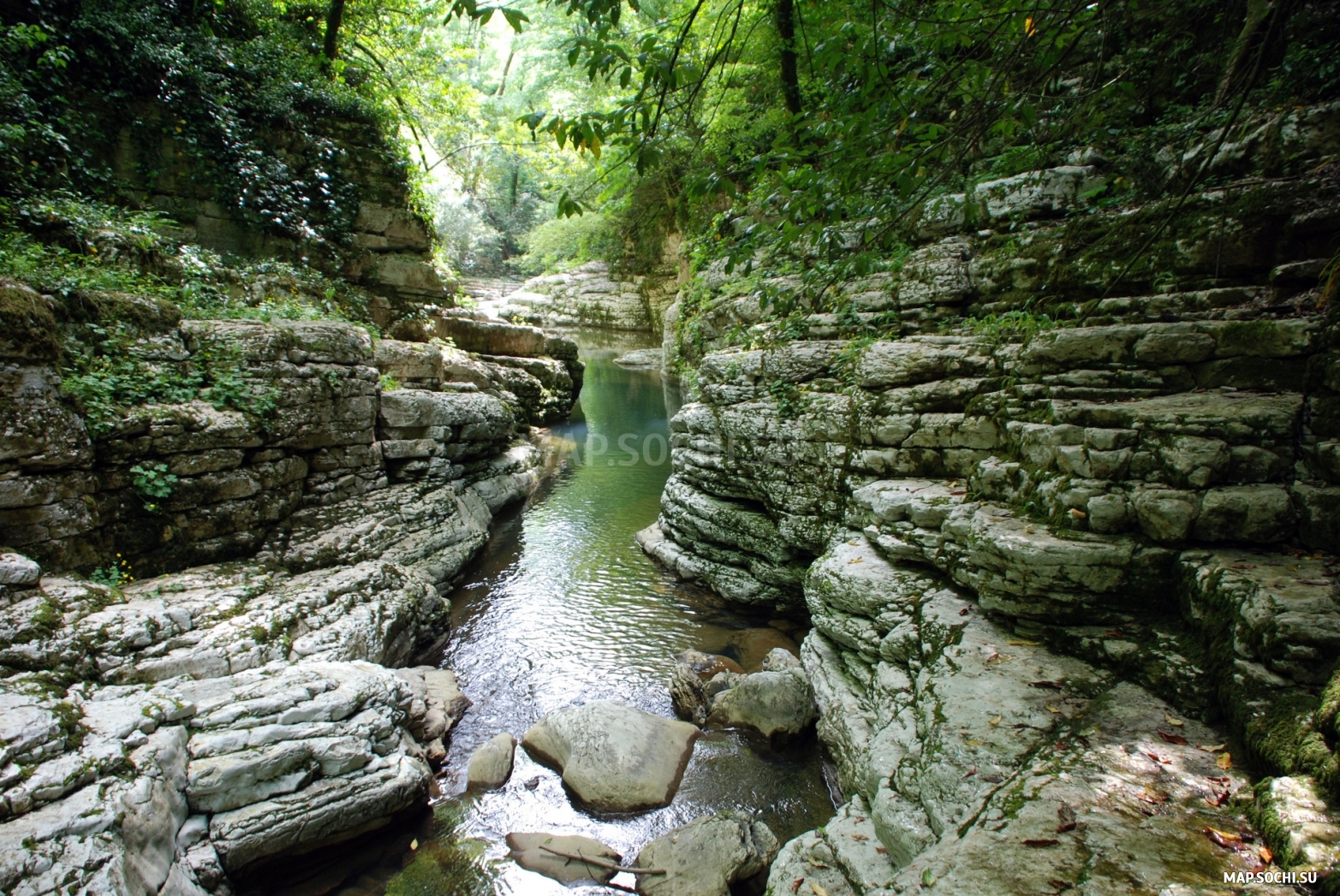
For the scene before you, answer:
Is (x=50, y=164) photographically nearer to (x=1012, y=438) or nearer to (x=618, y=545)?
(x=618, y=545)

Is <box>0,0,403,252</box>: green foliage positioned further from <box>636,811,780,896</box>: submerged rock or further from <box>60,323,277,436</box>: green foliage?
<box>636,811,780,896</box>: submerged rock

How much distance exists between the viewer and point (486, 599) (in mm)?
8328

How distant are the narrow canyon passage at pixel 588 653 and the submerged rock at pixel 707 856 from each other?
12.6 inches

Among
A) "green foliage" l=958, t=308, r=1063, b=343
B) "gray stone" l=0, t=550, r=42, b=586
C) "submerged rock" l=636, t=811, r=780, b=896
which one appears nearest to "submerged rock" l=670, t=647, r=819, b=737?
"submerged rock" l=636, t=811, r=780, b=896

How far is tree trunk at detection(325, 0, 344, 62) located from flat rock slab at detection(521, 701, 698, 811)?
1397 cm

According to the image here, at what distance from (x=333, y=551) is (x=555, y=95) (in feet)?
74.4

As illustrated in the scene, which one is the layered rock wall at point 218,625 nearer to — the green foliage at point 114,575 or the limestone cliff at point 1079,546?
the green foliage at point 114,575

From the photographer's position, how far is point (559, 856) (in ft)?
14.1

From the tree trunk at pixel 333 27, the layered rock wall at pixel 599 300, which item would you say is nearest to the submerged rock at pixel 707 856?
the tree trunk at pixel 333 27

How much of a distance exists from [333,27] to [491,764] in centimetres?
1460

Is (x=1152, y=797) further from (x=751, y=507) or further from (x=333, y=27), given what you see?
(x=333, y=27)

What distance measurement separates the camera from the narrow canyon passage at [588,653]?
4.72 metres

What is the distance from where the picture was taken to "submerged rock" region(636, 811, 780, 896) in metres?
3.94

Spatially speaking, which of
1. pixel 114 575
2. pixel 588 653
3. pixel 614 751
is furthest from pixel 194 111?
pixel 614 751
